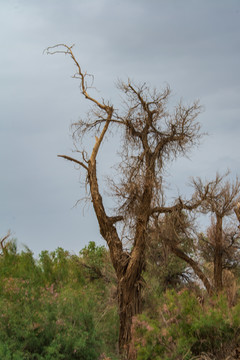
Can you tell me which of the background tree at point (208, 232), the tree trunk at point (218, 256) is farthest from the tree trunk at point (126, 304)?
the tree trunk at point (218, 256)

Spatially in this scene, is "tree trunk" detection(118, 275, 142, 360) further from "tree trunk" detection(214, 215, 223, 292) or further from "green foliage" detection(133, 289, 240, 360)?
"tree trunk" detection(214, 215, 223, 292)

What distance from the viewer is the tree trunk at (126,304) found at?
14.9 meters

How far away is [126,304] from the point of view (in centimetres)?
1511

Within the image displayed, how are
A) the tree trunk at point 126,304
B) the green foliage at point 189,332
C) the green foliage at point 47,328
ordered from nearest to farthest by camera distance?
1. the green foliage at point 47,328
2. the green foliage at point 189,332
3. the tree trunk at point 126,304

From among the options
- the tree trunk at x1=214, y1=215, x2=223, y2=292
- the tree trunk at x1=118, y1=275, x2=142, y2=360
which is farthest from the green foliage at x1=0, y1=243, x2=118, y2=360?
the tree trunk at x1=214, y1=215, x2=223, y2=292

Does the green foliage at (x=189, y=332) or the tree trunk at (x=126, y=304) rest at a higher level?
the tree trunk at (x=126, y=304)

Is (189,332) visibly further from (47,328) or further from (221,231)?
(221,231)

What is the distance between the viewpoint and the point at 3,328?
9961mm

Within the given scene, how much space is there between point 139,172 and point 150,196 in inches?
33.8

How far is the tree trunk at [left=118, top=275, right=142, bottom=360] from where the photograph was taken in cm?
1487

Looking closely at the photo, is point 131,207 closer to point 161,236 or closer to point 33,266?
point 161,236

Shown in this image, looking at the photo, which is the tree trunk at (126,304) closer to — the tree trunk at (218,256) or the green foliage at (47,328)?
the green foliage at (47,328)

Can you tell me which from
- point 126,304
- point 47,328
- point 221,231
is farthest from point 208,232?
point 47,328

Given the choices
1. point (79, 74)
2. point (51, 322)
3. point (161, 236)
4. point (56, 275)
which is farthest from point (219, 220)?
point (51, 322)
